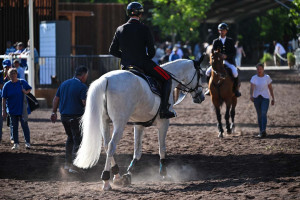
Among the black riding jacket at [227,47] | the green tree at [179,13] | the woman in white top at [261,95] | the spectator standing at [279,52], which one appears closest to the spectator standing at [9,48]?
the black riding jacket at [227,47]

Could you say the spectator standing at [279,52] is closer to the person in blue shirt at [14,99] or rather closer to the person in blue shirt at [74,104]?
the person in blue shirt at [14,99]

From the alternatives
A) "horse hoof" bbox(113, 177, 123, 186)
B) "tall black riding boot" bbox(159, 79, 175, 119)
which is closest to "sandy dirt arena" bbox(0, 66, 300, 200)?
"horse hoof" bbox(113, 177, 123, 186)

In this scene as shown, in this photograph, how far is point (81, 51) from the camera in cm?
3172

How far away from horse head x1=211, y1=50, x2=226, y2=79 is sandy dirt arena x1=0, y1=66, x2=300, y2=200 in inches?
63.1

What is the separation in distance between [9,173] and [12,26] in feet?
52.6

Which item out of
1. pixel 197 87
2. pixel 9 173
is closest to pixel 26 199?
pixel 9 173

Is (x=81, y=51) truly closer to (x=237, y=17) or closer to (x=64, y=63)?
(x=64, y=63)

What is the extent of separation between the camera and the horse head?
14039 mm

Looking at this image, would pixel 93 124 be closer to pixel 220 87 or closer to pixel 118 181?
pixel 118 181

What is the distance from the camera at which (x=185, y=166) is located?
1033 centimetres

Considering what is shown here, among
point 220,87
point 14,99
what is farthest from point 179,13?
point 14,99

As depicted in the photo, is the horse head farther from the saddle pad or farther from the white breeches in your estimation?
the saddle pad

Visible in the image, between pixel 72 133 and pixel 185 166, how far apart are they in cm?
214

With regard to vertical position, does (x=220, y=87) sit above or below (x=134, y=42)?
below
